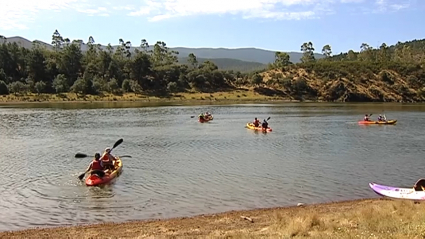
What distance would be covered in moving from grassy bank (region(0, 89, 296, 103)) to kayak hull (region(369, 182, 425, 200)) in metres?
106

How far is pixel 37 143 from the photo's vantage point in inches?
1652

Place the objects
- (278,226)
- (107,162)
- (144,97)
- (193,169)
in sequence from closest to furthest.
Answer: (278,226)
(107,162)
(193,169)
(144,97)

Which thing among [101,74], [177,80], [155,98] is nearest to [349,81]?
[177,80]

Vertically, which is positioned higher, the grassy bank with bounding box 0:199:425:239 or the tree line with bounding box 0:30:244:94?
the tree line with bounding box 0:30:244:94

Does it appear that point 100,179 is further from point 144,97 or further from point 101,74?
point 101,74

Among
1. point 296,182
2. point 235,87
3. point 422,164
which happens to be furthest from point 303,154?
point 235,87

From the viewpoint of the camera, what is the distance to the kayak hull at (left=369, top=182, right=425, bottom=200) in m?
18.5

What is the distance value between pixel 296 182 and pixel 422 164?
34.1ft

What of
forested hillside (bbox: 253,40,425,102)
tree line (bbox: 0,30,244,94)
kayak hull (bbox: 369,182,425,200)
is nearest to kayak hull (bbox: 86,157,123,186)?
kayak hull (bbox: 369,182,425,200)

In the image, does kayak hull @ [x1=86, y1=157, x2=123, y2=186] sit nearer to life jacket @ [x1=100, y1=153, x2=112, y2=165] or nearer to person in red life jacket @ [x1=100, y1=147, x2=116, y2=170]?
person in red life jacket @ [x1=100, y1=147, x2=116, y2=170]

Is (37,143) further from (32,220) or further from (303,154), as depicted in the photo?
(32,220)

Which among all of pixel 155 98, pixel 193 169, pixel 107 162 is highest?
pixel 155 98

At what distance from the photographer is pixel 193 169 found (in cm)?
2866

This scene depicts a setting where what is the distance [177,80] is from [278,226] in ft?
414
